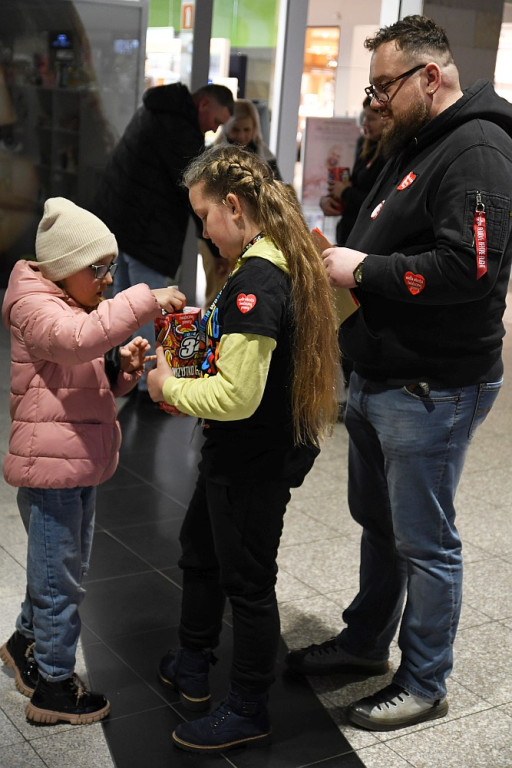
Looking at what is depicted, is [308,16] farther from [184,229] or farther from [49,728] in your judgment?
[49,728]

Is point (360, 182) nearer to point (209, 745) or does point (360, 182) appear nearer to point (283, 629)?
point (283, 629)

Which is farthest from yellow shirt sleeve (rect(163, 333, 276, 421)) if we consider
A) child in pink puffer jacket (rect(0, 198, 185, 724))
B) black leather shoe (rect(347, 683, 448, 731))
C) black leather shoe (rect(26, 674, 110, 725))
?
black leather shoe (rect(347, 683, 448, 731))

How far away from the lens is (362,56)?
7.32 m

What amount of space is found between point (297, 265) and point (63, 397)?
702 mm

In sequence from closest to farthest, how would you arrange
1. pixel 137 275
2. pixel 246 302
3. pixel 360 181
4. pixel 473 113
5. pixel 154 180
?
pixel 246 302 < pixel 473 113 < pixel 360 181 < pixel 154 180 < pixel 137 275

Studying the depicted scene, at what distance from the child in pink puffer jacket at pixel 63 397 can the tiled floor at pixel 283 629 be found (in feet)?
0.58

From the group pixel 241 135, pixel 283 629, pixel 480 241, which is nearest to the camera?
pixel 480 241

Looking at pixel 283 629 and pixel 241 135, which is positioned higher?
pixel 241 135

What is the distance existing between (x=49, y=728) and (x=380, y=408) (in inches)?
49.4

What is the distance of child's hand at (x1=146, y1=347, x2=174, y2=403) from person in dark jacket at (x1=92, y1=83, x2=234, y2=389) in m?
3.03

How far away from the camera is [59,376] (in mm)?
2607

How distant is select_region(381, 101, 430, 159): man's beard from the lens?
265 centimetres

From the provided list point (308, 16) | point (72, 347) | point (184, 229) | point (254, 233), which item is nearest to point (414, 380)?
point (254, 233)

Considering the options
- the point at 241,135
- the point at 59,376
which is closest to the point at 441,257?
the point at 59,376
